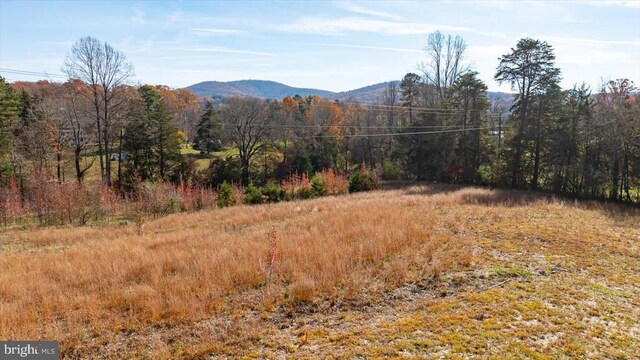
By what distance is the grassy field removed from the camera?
530 cm

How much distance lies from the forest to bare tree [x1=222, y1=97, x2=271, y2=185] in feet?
0.42

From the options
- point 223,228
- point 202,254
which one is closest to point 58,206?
point 223,228

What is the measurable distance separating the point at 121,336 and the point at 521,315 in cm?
654

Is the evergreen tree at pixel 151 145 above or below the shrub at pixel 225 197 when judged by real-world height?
above

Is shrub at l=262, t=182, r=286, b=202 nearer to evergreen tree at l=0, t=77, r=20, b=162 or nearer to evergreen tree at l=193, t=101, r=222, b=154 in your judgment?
evergreen tree at l=193, t=101, r=222, b=154

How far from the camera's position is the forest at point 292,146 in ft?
78.5

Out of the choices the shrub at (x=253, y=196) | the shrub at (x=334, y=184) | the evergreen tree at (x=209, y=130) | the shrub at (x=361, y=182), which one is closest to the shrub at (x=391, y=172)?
the shrub at (x=361, y=182)

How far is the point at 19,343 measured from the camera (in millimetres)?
5406

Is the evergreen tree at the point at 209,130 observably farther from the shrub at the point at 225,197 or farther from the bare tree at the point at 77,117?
the shrub at the point at 225,197


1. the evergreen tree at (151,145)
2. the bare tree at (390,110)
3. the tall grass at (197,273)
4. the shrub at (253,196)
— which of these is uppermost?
the bare tree at (390,110)

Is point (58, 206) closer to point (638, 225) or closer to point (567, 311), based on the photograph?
point (567, 311)

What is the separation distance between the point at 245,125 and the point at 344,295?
119ft

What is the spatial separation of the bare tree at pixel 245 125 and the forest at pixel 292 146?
13cm

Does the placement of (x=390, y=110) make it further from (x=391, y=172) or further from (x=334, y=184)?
(x=334, y=184)
